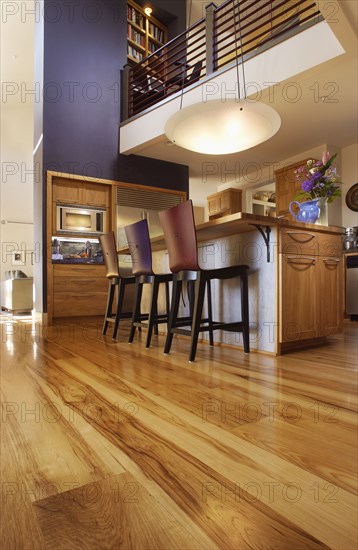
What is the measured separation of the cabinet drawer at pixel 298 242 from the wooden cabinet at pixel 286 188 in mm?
3156

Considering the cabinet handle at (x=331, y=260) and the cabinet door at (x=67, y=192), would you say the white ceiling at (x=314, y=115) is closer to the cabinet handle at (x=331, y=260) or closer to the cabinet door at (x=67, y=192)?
the cabinet door at (x=67, y=192)

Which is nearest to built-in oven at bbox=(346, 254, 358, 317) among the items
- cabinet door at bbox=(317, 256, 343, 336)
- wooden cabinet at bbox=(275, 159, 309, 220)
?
wooden cabinet at bbox=(275, 159, 309, 220)

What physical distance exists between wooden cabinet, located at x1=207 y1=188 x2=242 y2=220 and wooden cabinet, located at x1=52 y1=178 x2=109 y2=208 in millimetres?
2750

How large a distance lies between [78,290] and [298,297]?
3278mm

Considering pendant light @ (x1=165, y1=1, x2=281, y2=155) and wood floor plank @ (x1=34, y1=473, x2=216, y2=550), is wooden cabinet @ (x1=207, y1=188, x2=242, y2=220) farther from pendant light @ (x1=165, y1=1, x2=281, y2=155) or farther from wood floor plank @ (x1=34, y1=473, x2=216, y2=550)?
wood floor plank @ (x1=34, y1=473, x2=216, y2=550)

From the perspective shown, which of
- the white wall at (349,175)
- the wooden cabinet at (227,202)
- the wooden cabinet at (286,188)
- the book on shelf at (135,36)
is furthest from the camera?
the wooden cabinet at (227,202)

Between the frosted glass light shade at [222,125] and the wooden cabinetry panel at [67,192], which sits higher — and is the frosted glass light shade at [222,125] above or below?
below

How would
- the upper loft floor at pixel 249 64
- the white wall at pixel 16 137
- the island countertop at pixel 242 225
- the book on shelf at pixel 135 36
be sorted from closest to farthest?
the island countertop at pixel 242 225 → the upper loft floor at pixel 249 64 → the book on shelf at pixel 135 36 → the white wall at pixel 16 137

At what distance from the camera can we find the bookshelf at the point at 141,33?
19.4 ft

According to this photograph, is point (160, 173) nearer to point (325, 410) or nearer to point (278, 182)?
point (278, 182)

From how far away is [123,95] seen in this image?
554cm

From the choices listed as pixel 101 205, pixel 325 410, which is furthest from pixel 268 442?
pixel 101 205

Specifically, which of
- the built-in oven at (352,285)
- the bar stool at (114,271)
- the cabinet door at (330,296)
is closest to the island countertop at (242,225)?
the cabinet door at (330,296)

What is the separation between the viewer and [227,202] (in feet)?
23.4
